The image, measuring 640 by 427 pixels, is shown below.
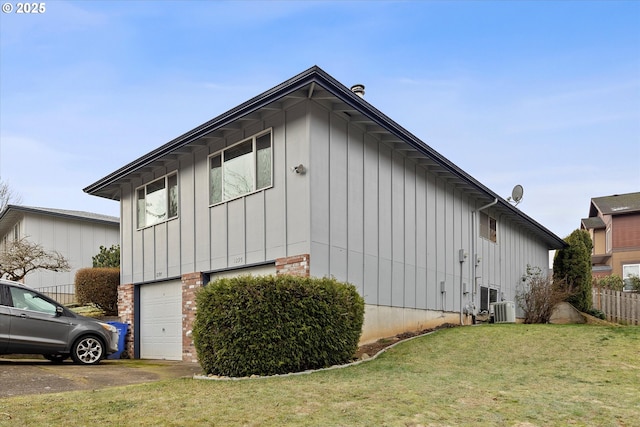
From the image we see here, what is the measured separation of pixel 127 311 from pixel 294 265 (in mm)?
7274

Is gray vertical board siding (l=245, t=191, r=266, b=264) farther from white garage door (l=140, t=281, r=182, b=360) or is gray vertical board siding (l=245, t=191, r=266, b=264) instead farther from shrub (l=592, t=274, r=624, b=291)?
shrub (l=592, t=274, r=624, b=291)

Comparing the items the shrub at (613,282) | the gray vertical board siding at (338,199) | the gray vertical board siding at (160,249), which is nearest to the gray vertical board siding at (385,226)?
the gray vertical board siding at (338,199)

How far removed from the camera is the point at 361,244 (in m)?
11.8

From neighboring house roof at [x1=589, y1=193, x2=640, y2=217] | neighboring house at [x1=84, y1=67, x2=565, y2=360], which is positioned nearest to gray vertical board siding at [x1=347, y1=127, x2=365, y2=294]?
neighboring house at [x1=84, y1=67, x2=565, y2=360]

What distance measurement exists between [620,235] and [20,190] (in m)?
39.8

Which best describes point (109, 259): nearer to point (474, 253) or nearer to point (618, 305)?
point (474, 253)

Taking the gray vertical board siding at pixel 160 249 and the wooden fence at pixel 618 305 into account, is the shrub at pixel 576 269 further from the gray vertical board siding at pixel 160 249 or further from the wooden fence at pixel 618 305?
the gray vertical board siding at pixel 160 249

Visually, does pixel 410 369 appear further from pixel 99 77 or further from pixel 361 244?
pixel 99 77

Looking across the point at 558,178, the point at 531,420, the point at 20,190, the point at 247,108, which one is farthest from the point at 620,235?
the point at 20,190

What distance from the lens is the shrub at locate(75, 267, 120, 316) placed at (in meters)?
18.3

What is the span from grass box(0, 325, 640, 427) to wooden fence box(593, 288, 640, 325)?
9.45 m

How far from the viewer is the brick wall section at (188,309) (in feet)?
42.8

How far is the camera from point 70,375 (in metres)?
9.51
